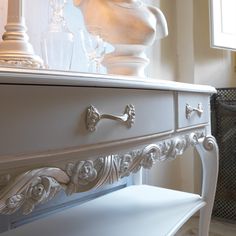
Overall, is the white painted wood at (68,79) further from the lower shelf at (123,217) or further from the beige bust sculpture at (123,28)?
the lower shelf at (123,217)

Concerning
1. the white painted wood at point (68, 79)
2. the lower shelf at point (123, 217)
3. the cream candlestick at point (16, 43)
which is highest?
the cream candlestick at point (16, 43)

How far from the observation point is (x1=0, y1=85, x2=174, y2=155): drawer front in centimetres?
40

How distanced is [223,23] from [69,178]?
4.98ft

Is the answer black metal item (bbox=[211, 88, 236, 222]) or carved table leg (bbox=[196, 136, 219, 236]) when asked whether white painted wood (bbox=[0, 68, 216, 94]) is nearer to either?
carved table leg (bbox=[196, 136, 219, 236])

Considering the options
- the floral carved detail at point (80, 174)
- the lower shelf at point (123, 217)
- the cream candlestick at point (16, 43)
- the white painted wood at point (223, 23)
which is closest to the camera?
the floral carved detail at point (80, 174)

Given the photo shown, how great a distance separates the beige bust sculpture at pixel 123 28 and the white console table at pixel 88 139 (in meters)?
0.17

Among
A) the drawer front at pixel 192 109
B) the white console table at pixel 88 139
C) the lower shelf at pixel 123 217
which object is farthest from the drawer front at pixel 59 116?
the lower shelf at pixel 123 217

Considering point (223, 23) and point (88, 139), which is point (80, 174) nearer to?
point (88, 139)

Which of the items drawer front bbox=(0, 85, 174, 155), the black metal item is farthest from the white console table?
the black metal item

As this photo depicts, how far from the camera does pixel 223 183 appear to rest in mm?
1699

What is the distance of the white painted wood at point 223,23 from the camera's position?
166 centimetres

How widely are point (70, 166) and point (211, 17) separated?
1.44m

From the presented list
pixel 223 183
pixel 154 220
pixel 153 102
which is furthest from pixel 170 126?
pixel 223 183

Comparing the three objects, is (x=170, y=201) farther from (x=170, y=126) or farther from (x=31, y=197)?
(x=31, y=197)
